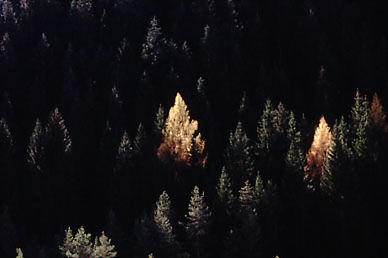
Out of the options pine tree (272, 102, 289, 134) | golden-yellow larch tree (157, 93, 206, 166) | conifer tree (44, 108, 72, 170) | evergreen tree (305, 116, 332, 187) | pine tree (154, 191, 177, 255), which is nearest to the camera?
pine tree (154, 191, 177, 255)

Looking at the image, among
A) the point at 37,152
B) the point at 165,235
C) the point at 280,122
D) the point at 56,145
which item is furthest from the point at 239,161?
the point at 37,152

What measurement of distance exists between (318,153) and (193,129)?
38.5ft

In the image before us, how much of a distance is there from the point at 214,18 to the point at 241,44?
20.8ft

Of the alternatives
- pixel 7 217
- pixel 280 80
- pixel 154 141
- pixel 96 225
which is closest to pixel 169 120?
pixel 154 141

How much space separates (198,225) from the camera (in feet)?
122

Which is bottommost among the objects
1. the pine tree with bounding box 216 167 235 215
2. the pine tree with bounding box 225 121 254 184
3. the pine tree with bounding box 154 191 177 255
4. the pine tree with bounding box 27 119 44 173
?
the pine tree with bounding box 154 191 177 255

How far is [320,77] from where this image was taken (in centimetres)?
6900

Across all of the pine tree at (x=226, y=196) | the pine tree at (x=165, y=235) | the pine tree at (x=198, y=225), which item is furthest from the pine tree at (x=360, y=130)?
the pine tree at (x=165, y=235)

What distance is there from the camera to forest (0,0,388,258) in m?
38.9

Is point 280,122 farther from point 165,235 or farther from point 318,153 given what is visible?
point 165,235

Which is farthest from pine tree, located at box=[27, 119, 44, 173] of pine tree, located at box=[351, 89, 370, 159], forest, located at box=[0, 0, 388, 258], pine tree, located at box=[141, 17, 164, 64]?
pine tree, located at box=[351, 89, 370, 159]

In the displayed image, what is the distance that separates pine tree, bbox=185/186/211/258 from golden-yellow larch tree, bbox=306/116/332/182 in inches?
477

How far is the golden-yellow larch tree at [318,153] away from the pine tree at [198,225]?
39.8 ft

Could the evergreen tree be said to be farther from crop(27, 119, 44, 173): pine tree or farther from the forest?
crop(27, 119, 44, 173): pine tree
